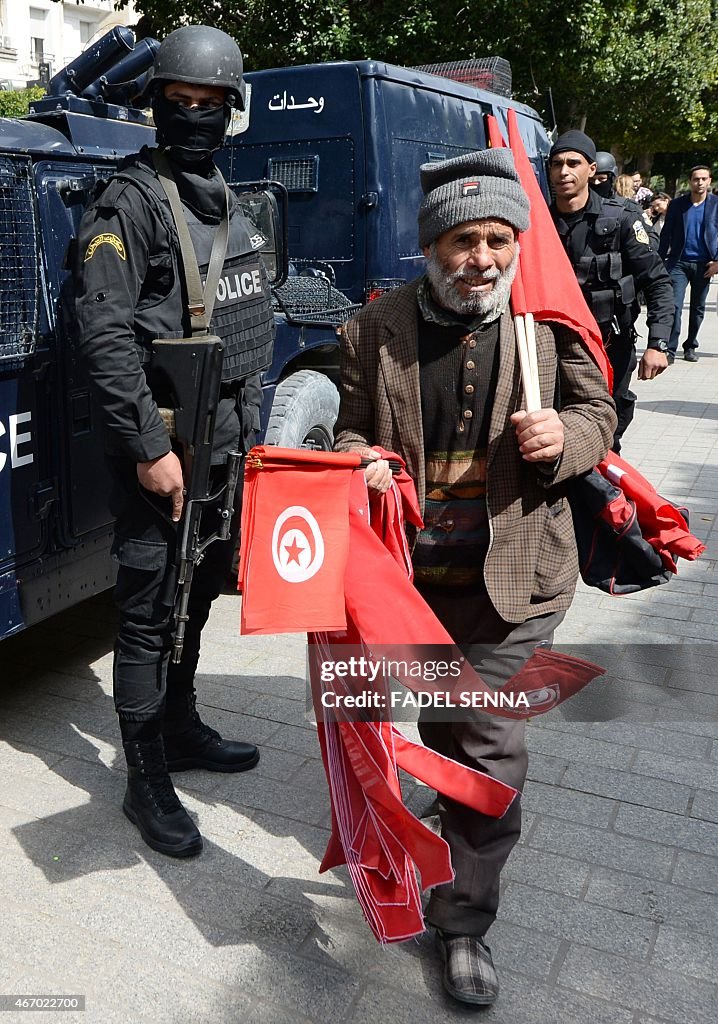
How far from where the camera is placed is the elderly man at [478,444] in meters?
2.40

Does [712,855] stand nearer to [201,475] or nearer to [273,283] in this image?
[201,475]

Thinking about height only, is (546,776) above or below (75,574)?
below

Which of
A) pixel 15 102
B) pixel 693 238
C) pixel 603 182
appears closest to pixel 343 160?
pixel 603 182

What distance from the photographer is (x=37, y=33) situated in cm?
4706

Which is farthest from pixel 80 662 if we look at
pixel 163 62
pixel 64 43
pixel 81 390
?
pixel 64 43

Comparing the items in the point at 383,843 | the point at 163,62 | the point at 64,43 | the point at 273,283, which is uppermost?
the point at 64,43

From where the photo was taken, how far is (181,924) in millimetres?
2703

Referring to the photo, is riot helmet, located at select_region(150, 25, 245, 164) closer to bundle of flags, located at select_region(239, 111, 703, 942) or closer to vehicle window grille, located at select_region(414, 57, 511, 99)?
bundle of flags, located at select_region(239, 111, 703, 942)

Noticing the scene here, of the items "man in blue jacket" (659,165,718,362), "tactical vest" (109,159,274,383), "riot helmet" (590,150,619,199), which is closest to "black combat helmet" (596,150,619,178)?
"riot helmet" (590,150,619,199)

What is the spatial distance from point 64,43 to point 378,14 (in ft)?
135

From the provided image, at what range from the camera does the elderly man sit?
2.40 m

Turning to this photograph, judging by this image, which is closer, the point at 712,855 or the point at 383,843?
the point at 383,843

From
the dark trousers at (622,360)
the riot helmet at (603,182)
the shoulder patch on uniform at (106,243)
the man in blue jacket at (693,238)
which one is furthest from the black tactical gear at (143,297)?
the man in blue jacket at (693,238)

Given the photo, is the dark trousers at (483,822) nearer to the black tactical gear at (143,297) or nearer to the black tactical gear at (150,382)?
the black tactical gear at (150,382)
